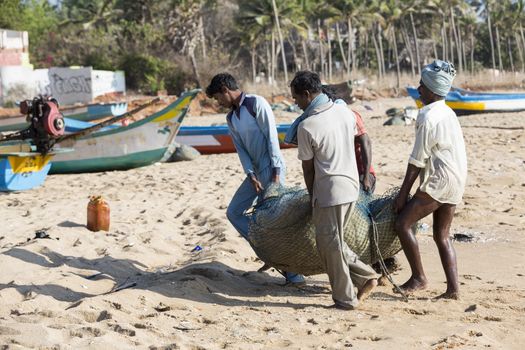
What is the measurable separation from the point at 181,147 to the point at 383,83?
32.8 meters

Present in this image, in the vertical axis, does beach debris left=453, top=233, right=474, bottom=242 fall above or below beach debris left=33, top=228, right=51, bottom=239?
below

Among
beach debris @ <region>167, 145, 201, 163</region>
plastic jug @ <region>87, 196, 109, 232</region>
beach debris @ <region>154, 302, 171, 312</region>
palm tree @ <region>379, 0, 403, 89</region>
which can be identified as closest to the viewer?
beach debris @ <region>154, 302, 171, 312</region>

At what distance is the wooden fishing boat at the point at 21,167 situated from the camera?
11.9m

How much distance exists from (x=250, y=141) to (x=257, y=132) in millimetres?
87

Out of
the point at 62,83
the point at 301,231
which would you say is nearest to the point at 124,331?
the point at 301,231

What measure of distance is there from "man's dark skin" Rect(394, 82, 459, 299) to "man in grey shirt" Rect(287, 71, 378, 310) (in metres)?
0.42

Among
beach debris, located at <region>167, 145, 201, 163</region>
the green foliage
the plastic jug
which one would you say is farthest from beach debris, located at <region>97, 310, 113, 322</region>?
the green foliage

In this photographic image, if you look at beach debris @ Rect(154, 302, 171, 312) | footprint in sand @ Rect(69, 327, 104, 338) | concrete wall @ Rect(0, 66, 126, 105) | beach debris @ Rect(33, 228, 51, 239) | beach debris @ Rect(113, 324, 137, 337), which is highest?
concrete wall @ Rect(0, 66, 126, 105)

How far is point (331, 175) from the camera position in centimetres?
504

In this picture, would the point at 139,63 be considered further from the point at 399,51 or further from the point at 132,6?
the point at 399,51

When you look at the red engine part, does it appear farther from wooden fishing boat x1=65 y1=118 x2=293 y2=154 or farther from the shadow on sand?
the shadow on sand

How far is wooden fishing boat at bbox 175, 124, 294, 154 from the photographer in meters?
16.5

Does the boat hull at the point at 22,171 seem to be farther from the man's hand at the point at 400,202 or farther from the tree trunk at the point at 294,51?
the tree trunk at the point at 294,51

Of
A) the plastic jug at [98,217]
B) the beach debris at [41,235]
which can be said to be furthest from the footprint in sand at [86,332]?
the plastic jug at [98,217]
